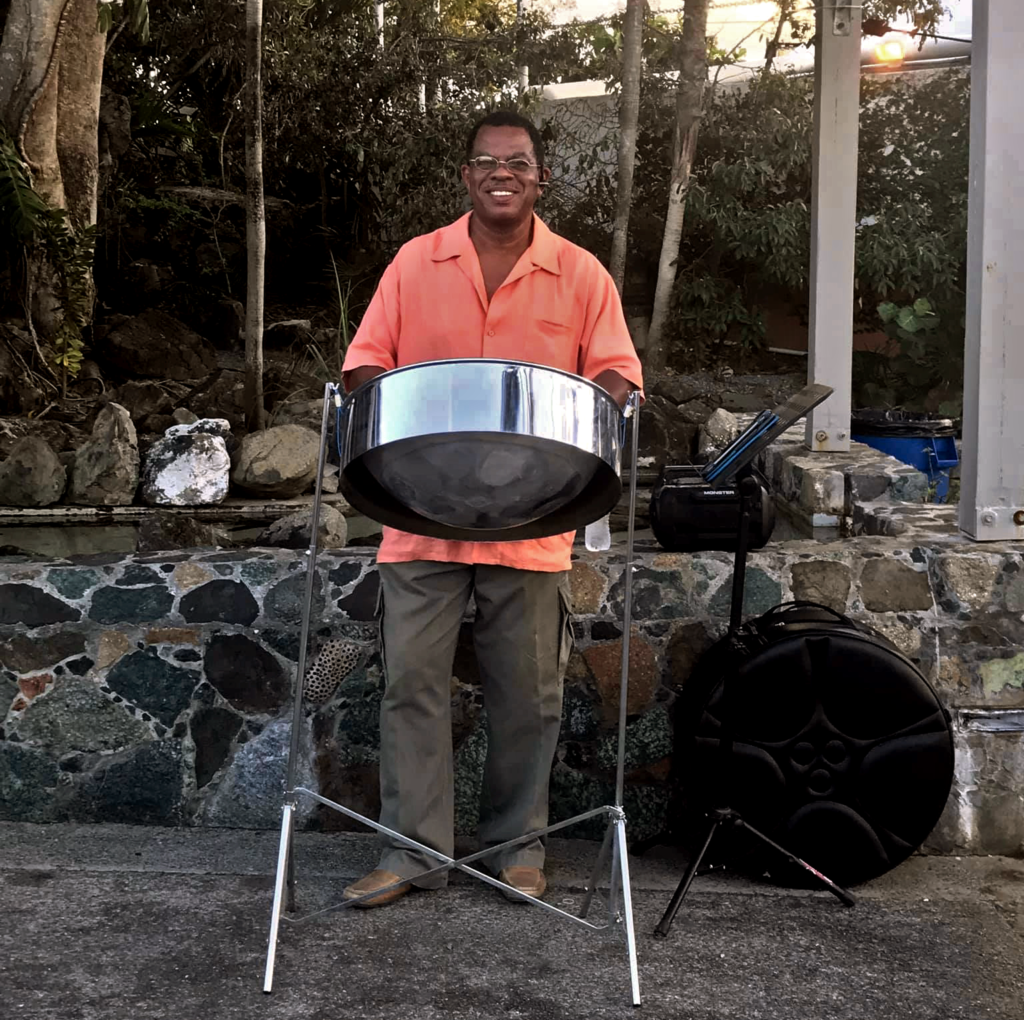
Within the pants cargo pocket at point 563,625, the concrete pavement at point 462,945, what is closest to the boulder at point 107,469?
the concrete pavement at point 462,945

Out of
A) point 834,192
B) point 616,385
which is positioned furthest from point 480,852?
point 834,192

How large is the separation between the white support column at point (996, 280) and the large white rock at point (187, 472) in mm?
5509

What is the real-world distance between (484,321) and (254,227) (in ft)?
25.9

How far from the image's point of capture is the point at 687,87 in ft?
37.3

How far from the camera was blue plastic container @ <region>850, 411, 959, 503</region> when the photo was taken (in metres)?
6.18

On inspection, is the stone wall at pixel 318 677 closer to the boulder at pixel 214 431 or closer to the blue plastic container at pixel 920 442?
the blue plastic container at pixel 920 442

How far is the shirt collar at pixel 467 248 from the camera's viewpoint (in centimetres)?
258

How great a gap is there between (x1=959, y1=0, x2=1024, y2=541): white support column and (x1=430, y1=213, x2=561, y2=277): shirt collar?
3.53 ft

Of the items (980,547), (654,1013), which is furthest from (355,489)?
(980,547)

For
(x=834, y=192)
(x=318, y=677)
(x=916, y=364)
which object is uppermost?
(x=834, y=192)

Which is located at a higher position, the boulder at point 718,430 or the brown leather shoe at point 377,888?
the boulder at point 718,430

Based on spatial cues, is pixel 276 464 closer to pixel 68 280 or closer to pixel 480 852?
pixel 68 280

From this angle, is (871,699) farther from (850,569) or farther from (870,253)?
(870,253)

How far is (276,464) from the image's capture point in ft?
26.6
